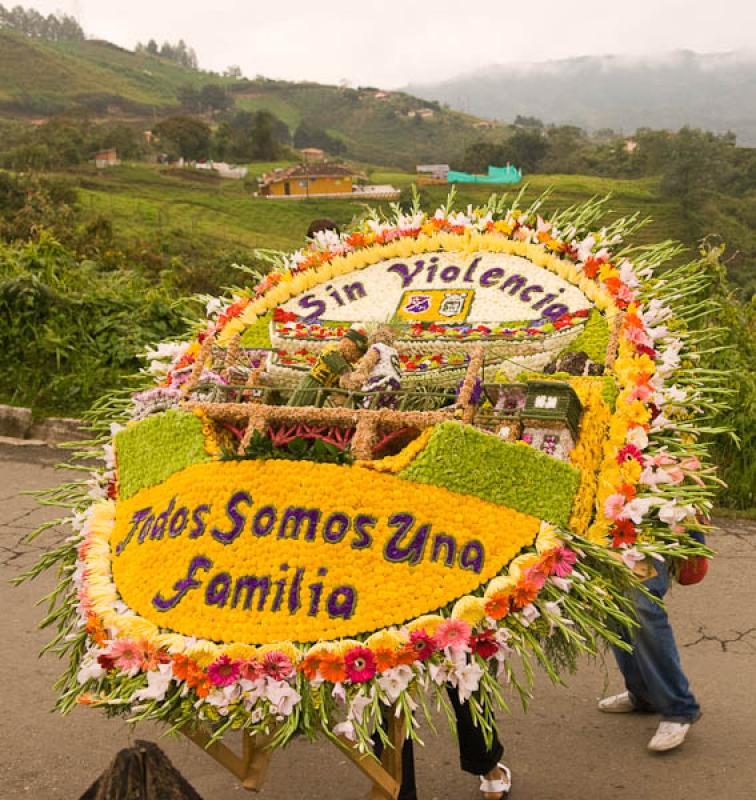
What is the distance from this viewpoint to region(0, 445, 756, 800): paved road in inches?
155

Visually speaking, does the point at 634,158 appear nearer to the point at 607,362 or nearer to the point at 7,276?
the point at 7,276

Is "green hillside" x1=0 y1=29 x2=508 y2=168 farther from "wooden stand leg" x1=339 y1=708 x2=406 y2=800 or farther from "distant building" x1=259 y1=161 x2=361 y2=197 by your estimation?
"wooden stand leg" x1=339 y1=708 x2=406 y2=800

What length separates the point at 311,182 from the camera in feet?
125

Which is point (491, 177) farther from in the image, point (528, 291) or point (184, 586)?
point (184, 586)

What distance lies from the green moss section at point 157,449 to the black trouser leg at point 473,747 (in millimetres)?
1288

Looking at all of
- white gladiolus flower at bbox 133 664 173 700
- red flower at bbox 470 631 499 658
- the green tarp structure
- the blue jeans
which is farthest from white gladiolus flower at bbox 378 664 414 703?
the green tarp structure

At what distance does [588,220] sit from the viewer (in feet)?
15.7

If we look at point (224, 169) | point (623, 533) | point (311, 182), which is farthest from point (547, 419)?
point (224, 169)

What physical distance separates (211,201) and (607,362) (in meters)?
35.8

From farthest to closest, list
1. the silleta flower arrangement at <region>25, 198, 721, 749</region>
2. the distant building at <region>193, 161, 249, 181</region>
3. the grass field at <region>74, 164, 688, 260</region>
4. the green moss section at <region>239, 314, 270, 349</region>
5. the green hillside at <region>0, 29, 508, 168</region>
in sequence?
the green hillside at <region>0, 29, 508, 168</region> < the distant building at <region>193, 161, 249, 181</region> < the grass field at <region>74, 164, 688, 260</region> < the green moss section at <region>239, 314, 270, 349</region> < the silleta flower arrangement at <region>25, 198, 721, 749</region>

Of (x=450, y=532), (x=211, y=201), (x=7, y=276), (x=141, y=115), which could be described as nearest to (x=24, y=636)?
(x=450, y=532)

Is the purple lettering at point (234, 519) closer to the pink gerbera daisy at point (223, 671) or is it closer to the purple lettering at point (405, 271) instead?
the pink gerbera daisy at point (223, 671)

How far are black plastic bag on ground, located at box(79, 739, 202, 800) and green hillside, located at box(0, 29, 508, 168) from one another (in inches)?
2000

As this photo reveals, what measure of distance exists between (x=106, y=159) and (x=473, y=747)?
42.4 metres
